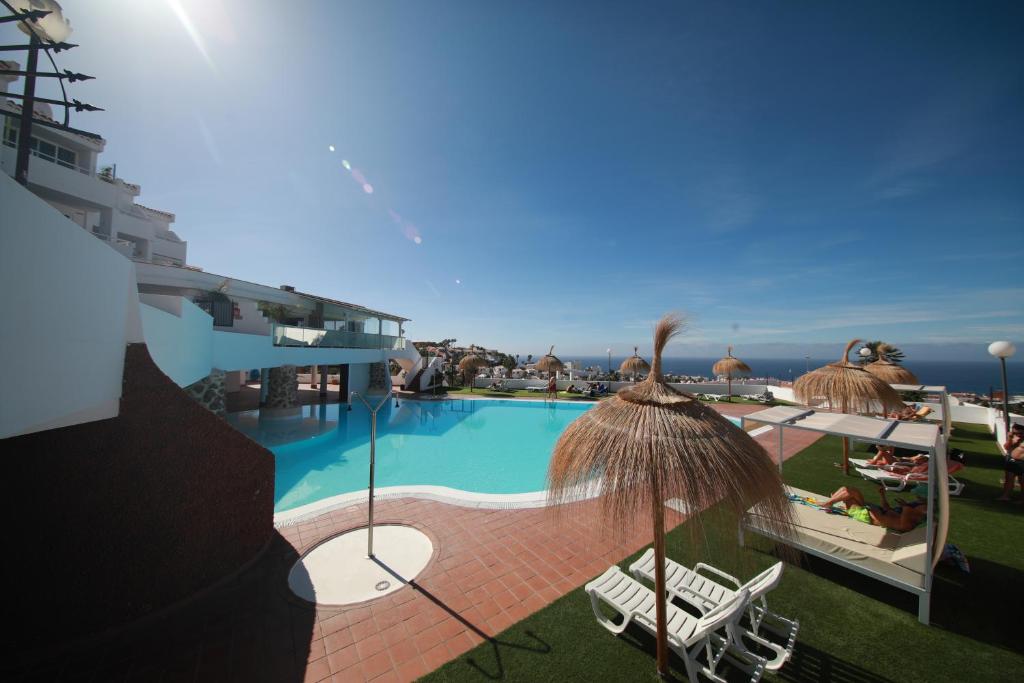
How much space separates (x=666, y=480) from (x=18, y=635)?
640 cm

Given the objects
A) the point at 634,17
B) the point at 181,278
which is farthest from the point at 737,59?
the point at 181,278

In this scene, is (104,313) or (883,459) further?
(883,459)

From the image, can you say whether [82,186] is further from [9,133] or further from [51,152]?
[9,133]

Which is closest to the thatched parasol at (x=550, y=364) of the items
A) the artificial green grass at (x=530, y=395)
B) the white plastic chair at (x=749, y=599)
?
the artificial green grass at (x=530, y=395)

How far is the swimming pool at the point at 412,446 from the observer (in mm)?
9602

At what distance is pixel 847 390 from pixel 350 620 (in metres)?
11.1

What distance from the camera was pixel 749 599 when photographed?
3166 millimetres

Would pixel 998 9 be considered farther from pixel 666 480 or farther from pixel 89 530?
pixel 89 530

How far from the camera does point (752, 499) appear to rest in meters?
2.93

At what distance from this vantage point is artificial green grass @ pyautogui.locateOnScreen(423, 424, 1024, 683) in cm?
331

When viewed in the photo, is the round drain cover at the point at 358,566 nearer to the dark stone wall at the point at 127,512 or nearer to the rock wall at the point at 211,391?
the dark stone wall at the point at 127,512

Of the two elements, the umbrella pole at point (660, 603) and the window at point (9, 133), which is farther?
the window at point (9, 133)

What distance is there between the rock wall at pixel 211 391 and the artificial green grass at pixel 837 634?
10.4m

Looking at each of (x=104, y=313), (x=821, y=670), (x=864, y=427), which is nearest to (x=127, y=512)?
(x=104, y=313)
